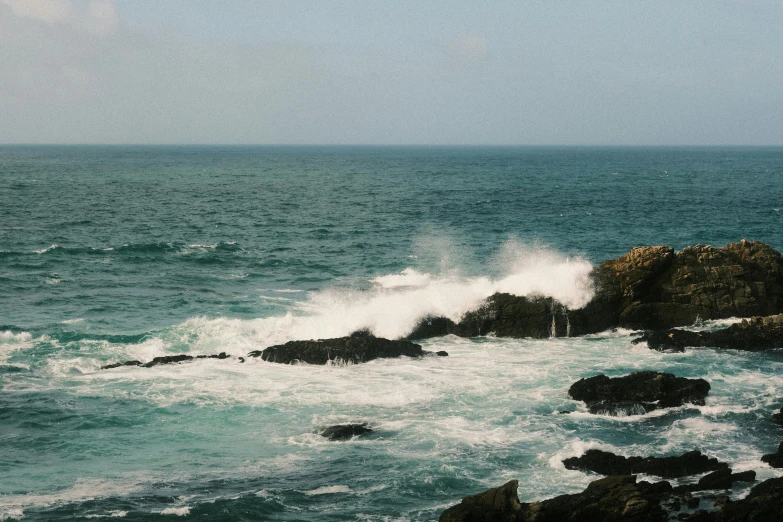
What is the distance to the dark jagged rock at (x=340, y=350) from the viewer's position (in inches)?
1118

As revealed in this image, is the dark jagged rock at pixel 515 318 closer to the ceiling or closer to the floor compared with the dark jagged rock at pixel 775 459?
closer to the ceiling

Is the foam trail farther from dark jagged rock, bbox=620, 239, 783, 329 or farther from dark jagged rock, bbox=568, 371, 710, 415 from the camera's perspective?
dark jagged rock, bbox=568, 371, 710, 415

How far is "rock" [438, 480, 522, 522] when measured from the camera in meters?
15.2

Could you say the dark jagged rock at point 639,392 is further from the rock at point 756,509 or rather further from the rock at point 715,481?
the rock at point 756,509

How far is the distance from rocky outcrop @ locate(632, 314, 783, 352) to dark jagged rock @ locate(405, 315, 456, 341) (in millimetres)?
7126

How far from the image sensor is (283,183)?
121 metres

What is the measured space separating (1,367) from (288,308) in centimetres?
1289

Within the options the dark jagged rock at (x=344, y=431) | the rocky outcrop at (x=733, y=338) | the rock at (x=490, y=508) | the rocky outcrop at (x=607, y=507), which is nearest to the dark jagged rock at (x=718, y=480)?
the rocky outcrop at (x=607, y=507)

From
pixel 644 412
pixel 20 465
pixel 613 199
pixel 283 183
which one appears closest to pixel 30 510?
pixel 20 465

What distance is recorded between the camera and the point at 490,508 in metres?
15.4

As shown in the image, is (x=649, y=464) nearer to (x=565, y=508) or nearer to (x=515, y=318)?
(x=565, y=508)

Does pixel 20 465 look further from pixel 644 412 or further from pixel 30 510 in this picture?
pixel 644 412

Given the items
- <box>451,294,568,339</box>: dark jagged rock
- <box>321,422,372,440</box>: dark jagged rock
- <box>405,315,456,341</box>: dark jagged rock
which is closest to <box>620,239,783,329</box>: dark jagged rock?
<box>451,294,568,339</box>: dark jagged rock

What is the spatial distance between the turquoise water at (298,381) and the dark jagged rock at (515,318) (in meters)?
0.65
